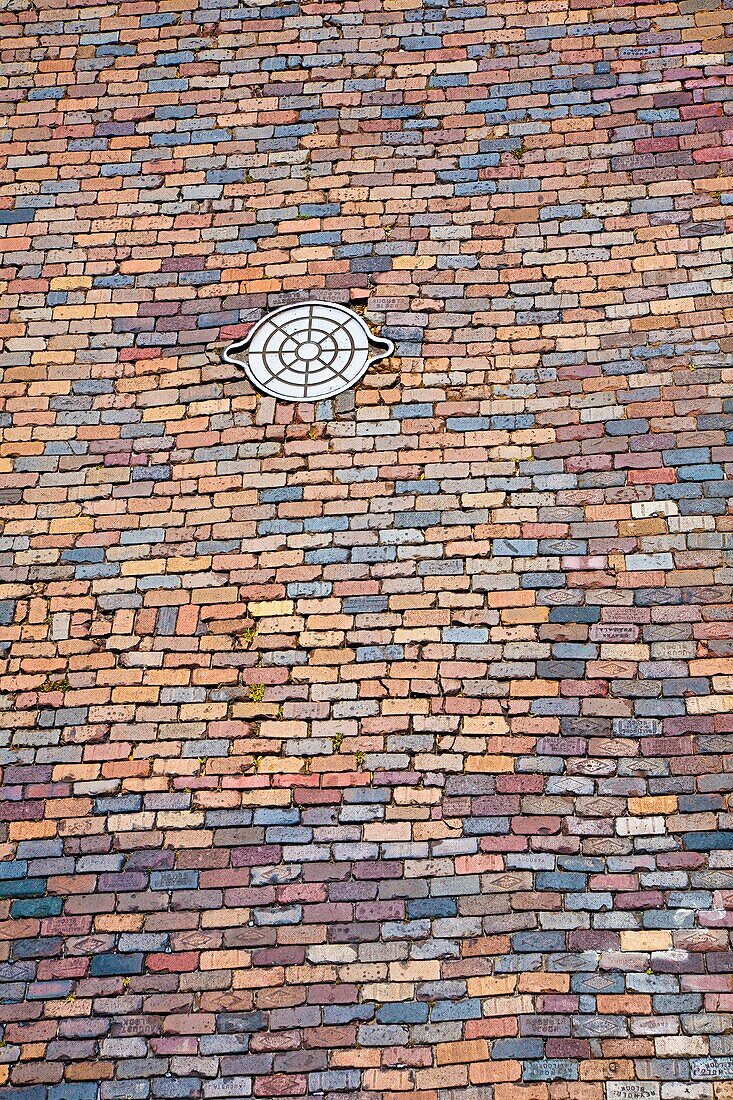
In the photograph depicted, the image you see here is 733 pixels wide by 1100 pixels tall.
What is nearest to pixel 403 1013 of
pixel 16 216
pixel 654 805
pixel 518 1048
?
pixel 518 1048

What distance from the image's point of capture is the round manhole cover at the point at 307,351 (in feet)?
23.8

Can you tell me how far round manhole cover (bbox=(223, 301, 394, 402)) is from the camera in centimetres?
726

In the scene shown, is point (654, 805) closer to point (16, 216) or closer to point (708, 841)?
point (708, 841)

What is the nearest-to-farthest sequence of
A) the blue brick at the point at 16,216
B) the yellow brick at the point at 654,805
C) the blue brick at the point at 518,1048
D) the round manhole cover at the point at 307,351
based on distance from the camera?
the blue brick at the point at 518,1048, the yellow brick at the point at 654,805, the round manhole cover at the point at 307,351, the blue brick at the point at 16,216

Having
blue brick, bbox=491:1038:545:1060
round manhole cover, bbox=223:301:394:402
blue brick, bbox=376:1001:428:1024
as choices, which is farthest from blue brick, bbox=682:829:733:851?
round manhole cover, bbox=223:301:394:402

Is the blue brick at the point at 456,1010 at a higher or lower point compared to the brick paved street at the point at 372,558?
lower

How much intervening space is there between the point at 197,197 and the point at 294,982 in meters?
3.93

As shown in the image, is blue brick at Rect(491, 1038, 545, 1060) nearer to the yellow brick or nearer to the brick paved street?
the brick paved street

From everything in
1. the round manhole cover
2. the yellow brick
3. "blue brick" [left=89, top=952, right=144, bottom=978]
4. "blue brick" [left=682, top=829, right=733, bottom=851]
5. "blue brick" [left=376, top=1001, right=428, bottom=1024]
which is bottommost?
"blue brick" [left=376, top=1001, right=428, bottom=1024]

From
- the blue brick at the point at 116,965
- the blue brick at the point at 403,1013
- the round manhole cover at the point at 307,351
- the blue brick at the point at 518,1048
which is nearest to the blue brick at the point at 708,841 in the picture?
the blue brick at the point at 518,1048

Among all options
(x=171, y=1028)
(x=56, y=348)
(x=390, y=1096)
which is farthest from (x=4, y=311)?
(x=390, y=1096)

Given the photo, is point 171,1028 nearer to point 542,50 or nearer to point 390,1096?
point 390,1096

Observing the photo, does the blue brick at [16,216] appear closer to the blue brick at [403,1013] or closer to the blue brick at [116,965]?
the blue brick at [116,965]

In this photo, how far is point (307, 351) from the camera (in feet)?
24.2
